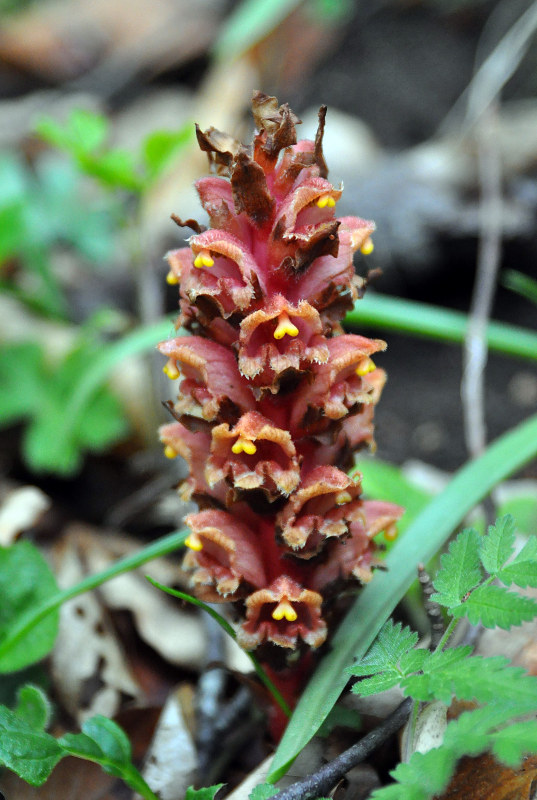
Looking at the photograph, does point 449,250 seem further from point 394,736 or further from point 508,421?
point 394,736

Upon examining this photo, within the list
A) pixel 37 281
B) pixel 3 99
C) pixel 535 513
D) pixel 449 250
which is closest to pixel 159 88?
pixel 3 99

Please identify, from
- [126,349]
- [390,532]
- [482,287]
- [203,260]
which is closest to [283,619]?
[390,532]

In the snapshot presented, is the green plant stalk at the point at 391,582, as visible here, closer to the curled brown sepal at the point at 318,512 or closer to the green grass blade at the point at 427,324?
the curled brown sepal at the point at 318,512

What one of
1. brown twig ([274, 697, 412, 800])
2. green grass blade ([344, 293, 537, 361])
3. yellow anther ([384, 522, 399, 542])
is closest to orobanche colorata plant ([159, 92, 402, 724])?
yellow anther ([384, 522, 399, 542])

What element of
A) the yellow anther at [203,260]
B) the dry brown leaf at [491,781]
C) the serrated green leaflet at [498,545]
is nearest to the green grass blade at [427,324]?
the yellow anther at [203,260]

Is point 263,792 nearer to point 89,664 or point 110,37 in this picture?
point 89,664
